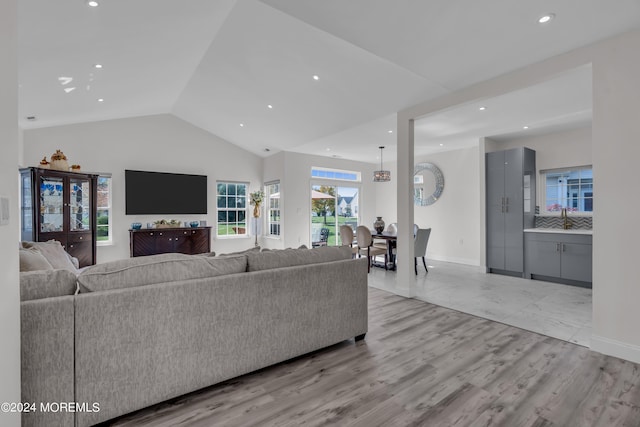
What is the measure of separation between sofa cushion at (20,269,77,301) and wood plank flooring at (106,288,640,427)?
824 mm

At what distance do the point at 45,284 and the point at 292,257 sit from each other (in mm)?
1499

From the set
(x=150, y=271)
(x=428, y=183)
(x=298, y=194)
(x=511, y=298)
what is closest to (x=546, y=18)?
(x=511, y=298)

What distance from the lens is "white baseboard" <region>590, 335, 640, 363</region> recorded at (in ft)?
8.02

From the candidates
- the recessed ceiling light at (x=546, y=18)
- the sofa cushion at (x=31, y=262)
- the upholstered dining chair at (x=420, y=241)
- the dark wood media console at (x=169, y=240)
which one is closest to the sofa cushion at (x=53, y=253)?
the sofa cushion at (x=31, y=262)

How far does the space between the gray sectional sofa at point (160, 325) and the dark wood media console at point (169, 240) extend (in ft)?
16.4

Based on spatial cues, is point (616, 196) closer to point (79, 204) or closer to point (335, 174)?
point (335, 174)

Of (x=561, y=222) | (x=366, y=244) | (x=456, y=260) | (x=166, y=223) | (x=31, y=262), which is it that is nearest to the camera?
(x=31, y=262)

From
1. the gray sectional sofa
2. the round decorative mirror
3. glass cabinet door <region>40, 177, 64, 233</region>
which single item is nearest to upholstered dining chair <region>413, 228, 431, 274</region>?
the round decorative mirror

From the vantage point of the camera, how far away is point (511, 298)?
4117 millimetres

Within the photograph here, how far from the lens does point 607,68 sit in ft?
8.51

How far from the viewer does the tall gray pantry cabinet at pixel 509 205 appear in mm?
5336

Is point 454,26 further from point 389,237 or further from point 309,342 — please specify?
point 389,237

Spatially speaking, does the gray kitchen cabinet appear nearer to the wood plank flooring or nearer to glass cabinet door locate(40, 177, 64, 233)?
the wood plank flooring

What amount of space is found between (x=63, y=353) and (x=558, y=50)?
4320 mm
